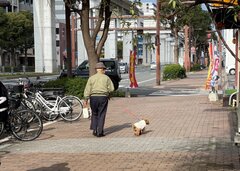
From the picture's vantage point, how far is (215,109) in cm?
1620

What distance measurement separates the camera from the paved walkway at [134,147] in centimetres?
791

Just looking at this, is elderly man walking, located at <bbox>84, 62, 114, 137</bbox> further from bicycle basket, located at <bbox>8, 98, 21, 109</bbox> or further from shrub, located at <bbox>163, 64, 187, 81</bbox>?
shrub, located at <bbox>163, 64, 187, 81</bbox>

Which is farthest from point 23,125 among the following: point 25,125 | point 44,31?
point 44,31

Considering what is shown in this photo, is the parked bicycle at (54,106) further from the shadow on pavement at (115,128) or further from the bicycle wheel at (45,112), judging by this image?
the shadow on pavement at (115,128)

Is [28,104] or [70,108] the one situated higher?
[28,104]

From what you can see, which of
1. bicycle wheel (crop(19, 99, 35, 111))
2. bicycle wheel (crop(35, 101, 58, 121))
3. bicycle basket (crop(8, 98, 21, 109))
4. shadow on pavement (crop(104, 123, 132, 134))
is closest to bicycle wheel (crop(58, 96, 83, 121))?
bicycle wheel (crop(35, 101, 58, 121))

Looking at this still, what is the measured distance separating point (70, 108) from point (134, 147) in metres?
4.65

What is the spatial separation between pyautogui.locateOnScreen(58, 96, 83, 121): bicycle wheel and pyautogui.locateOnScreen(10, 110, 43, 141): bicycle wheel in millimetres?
2687

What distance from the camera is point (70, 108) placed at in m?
13.8

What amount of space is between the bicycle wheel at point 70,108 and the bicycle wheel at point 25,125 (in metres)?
2.69

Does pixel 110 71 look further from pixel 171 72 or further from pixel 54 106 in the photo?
pixel 171 72

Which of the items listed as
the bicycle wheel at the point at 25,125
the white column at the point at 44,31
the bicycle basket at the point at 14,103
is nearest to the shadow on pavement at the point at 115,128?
the bicycle wheel at the point at 25,125

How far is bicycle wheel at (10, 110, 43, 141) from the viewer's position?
1067cm

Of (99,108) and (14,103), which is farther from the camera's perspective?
(14,103)
